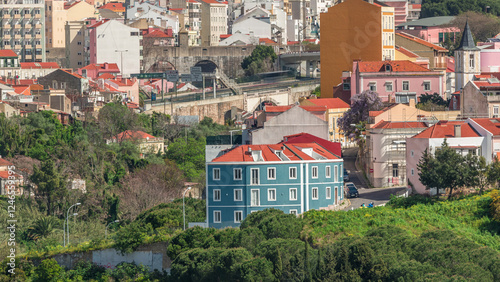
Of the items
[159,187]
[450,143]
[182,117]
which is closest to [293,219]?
[450,143]

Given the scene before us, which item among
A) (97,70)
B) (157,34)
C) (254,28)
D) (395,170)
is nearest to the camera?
(395,170)

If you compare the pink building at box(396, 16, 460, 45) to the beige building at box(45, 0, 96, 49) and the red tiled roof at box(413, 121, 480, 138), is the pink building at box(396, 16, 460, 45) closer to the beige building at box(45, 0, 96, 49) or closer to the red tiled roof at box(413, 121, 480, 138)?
the beige building at box(45, 0, 96, 49)

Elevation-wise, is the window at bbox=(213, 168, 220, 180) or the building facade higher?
the building facade

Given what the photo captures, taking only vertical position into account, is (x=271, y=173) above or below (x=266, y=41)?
below

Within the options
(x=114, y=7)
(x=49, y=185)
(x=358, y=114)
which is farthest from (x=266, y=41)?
(x=49, y=185)

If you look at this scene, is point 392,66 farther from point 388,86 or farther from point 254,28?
point 254,28

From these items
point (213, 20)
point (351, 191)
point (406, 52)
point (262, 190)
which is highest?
point (213, 20)

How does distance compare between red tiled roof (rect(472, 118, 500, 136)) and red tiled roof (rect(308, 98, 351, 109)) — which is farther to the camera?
red tiled roof (rect(308, 98, 351, 109))

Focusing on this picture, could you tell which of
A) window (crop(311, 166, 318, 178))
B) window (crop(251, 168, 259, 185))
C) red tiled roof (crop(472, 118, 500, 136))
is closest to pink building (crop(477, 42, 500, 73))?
red tiled roof (crop(472, 118, 500, 136))
